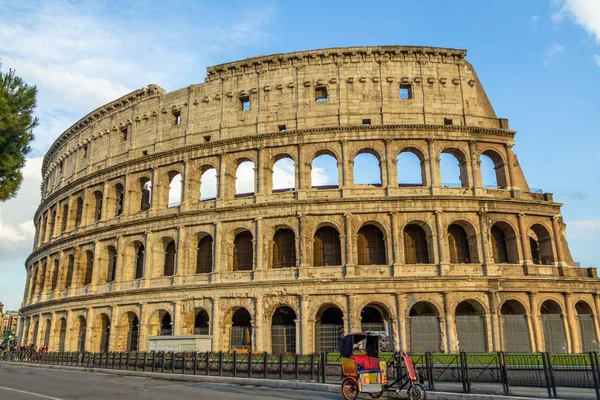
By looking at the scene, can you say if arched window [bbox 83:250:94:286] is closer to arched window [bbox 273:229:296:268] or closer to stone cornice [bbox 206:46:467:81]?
arched window [bbox 273:229:296:268]

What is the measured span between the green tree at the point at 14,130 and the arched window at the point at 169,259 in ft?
53.9

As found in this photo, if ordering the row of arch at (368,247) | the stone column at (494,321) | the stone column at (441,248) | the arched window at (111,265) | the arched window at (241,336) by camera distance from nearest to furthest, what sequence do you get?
the stone column at (494,321) → the stone column at (441,248) → the arched window at (241,336) → the row of arch at (368,247) → the arched window at (111,265)

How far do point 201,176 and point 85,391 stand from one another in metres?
17.7

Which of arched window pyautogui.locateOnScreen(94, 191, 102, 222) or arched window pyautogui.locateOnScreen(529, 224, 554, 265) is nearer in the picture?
arched window pyautogui.locateOnScreen(529, 224, 554, 265)

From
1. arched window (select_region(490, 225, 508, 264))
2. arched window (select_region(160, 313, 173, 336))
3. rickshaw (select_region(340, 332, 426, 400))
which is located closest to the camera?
rickshaw (select_region(340, 332, 426, 400))

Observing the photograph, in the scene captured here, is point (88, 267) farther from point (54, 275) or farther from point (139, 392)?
point (139, 392)

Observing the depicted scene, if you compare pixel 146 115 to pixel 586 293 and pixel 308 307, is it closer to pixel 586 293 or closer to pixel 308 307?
pixel 308 307

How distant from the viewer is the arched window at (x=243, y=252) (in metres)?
27.5

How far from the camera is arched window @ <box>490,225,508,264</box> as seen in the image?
2625 centimetres

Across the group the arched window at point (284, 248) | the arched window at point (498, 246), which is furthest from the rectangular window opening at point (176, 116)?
the arched window at point (498, 246)

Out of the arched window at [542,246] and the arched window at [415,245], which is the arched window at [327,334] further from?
the arched window at [542,246]

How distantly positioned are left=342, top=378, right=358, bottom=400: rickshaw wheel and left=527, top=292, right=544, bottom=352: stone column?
53.7 ft

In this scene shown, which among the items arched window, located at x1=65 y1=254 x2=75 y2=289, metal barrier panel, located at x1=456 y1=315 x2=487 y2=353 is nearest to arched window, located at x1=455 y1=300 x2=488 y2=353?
metal barrier panel, located at x1=456 y1=315 x2=487 y2=353

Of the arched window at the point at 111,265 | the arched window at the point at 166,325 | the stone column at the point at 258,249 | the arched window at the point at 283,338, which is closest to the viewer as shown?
the arched window at the point at 283,338
